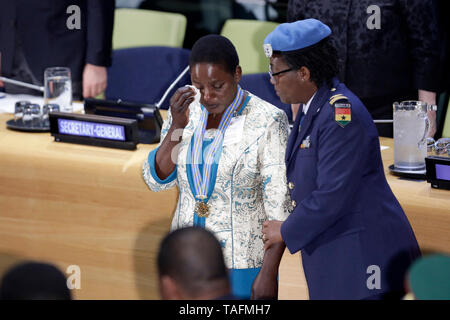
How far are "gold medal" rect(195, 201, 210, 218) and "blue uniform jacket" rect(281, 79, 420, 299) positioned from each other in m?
0.22

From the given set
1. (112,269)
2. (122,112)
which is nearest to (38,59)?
(122,112)

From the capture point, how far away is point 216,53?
2.17 meters

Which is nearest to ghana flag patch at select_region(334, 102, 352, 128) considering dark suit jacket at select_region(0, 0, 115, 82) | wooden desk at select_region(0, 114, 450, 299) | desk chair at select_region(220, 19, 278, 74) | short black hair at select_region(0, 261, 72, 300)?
wooden desk at select_region(0, 114, 450, 299)

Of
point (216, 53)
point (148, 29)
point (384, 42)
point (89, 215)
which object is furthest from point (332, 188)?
point (148, 29)

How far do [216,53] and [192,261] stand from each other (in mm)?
998

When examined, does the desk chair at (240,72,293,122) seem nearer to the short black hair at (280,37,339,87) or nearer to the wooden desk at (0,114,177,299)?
the wooden desk at (0,114,177,299)

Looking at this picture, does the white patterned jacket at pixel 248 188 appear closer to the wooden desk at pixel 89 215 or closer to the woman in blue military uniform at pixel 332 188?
the woman in blue military uniform at pixel 332 188

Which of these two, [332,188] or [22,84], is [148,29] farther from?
[332,188]

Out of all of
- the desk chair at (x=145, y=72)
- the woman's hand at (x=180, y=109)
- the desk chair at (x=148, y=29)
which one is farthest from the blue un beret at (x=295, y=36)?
the desk chair at (x=148, y=29)

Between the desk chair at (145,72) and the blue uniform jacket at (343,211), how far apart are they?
89.0 inches

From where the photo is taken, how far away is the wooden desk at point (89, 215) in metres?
2.89

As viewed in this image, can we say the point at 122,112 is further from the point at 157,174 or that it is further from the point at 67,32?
the point at 67,32

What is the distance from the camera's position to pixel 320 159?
86.8 inches

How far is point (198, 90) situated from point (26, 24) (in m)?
2.03
